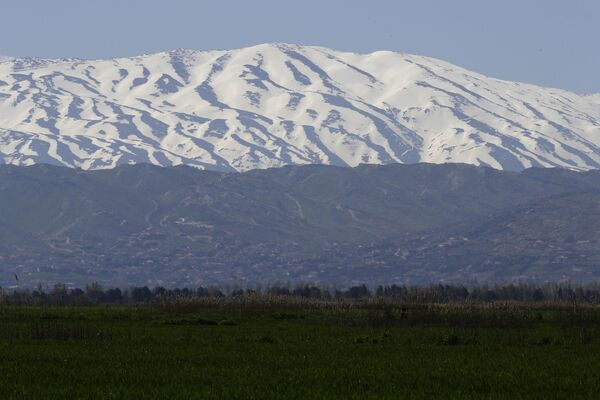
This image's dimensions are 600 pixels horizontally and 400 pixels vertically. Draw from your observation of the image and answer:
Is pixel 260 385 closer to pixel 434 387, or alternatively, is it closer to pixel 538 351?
pixel 434 387

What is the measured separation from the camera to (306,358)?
53.7m

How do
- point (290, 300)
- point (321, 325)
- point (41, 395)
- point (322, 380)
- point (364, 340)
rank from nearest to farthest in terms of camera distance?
point (41, 395)
point (322, 380)
point (364, 340)
point (321, 325)
point (290, 300)

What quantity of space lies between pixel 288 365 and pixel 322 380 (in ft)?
17.6

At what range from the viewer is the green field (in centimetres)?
4316

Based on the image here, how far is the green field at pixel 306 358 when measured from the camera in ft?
142

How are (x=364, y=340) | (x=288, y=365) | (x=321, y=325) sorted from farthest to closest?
(x=321, y=325), (x=364, y=340), (x=288, y=365)

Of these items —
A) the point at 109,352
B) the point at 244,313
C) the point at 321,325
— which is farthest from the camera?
the point at 244,313

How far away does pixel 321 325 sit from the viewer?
79688 millimetres

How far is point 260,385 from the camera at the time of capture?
44.0 meters

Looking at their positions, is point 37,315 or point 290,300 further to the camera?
point 290,300

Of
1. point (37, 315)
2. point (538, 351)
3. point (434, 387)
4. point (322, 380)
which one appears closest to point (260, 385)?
point (322, 380)

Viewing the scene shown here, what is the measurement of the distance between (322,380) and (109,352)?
1271 centimetres

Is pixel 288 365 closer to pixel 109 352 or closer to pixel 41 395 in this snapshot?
pixel 109 352

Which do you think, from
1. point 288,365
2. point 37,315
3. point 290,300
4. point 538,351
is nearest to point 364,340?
point 538,351
